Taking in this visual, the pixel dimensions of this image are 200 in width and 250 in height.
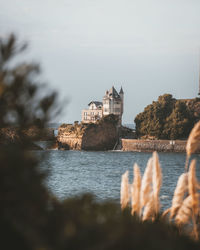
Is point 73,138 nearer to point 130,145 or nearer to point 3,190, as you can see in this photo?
point 130,145

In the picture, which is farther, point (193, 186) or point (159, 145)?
point (159, 145)

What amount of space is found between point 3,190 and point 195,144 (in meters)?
2.96

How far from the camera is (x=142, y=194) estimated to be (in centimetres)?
602

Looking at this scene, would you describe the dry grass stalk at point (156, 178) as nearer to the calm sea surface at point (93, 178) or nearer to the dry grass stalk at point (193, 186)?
the calm sea surface at point (93, 178)

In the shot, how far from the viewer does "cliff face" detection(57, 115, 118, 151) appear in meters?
96.6

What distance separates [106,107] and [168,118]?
20.3 meters

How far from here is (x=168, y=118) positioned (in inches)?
3516

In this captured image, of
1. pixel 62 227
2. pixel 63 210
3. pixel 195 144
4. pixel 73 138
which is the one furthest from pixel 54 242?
pixel 73 138

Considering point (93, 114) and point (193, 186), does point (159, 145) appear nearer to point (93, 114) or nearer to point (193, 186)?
point (93, 114)

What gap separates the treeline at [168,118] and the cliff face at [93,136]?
19.8 ft

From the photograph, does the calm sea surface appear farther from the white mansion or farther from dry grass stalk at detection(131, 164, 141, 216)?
the white mansion

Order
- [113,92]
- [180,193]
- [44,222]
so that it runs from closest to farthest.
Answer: [44,222], [180,193], [113,92]

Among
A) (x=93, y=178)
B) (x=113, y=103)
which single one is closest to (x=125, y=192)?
(x=93, y=178)

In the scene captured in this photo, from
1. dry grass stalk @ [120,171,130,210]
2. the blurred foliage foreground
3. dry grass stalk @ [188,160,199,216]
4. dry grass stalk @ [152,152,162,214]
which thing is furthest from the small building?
the blurred foliage foreground
